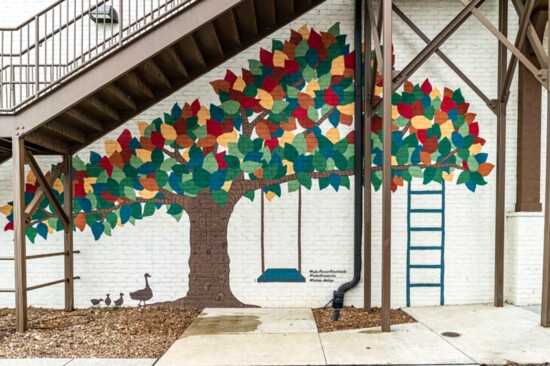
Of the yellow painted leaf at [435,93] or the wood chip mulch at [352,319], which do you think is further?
the yellow painted leaf at [435,93]

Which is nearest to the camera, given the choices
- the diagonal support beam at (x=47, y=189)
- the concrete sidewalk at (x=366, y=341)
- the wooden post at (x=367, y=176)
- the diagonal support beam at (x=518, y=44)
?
the concrete sidewalk at (x=366, y=341)

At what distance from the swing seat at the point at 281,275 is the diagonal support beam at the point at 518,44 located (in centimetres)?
432

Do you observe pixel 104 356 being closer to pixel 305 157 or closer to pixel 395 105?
pixel 305 157

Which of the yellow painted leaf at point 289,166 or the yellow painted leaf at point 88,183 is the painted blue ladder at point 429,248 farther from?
the yellow painted leaf at point 88,183

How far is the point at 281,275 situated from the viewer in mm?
6590

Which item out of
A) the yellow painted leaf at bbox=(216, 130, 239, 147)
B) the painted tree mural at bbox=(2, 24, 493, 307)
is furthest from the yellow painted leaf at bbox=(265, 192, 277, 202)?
the yellow painted leaf at bbox=(216, 130, 239, 147)

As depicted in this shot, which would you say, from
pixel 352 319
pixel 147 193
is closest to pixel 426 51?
pixel 352 319

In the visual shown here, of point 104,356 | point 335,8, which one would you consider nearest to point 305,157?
point 335,8

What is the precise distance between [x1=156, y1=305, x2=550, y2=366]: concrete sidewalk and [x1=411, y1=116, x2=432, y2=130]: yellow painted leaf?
2966 mm

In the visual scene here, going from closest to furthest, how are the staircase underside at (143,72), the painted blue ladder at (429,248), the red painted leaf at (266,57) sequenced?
the staircase underside at (143,72), the painted blue ladder at (429,248), the red painted leaf at (266,57)

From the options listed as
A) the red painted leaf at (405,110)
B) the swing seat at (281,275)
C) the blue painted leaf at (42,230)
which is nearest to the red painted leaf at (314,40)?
the red painted leaf at (405,110)

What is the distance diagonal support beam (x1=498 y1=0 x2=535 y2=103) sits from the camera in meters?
5.38

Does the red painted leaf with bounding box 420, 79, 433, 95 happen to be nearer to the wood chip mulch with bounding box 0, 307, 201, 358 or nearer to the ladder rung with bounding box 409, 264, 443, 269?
the ladder rung with bounding box 409, 264, 443, 269

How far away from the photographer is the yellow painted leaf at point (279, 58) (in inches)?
263
